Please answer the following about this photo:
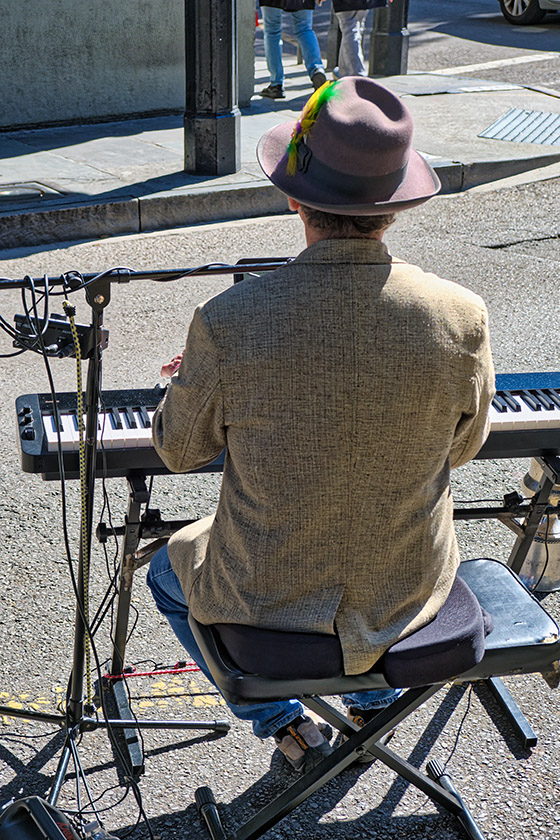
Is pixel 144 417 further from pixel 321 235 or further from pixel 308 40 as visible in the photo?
pixel 308 40

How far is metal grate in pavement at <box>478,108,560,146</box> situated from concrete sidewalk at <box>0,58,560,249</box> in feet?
0.30

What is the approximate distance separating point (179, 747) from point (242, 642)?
839 millimetres

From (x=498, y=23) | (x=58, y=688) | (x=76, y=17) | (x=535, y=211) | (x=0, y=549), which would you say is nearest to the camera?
(x=58, y=688)

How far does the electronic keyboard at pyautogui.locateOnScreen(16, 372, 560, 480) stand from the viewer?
2488mm

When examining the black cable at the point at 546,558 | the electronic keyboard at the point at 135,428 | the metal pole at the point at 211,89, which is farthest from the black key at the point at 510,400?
the metal pole at the point at 211,89

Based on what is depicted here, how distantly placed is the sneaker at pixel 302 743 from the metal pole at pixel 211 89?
577 centimetres

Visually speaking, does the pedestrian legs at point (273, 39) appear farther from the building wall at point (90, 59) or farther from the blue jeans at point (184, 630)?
the blue jeans at point (184, 630)

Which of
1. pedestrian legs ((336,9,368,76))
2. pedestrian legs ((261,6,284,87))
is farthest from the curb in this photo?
pedestrian legs ((261,6,284,87))

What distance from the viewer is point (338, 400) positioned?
6.22 feet

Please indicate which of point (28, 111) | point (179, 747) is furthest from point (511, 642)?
point (28, 111)

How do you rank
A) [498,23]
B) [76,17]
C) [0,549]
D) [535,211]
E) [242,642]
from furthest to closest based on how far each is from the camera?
1. [498,23]
2. [76,17]
3. [535,211]
4. [0,549]
5. [242,642]

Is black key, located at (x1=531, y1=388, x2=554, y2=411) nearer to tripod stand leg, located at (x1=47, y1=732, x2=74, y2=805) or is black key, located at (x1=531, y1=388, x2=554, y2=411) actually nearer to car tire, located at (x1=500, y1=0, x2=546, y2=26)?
tripod stand leg, located at (x1=47, y1=732, x2=74, y2=805)

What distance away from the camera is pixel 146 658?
307 cm

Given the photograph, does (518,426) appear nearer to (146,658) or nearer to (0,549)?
(146,658)
